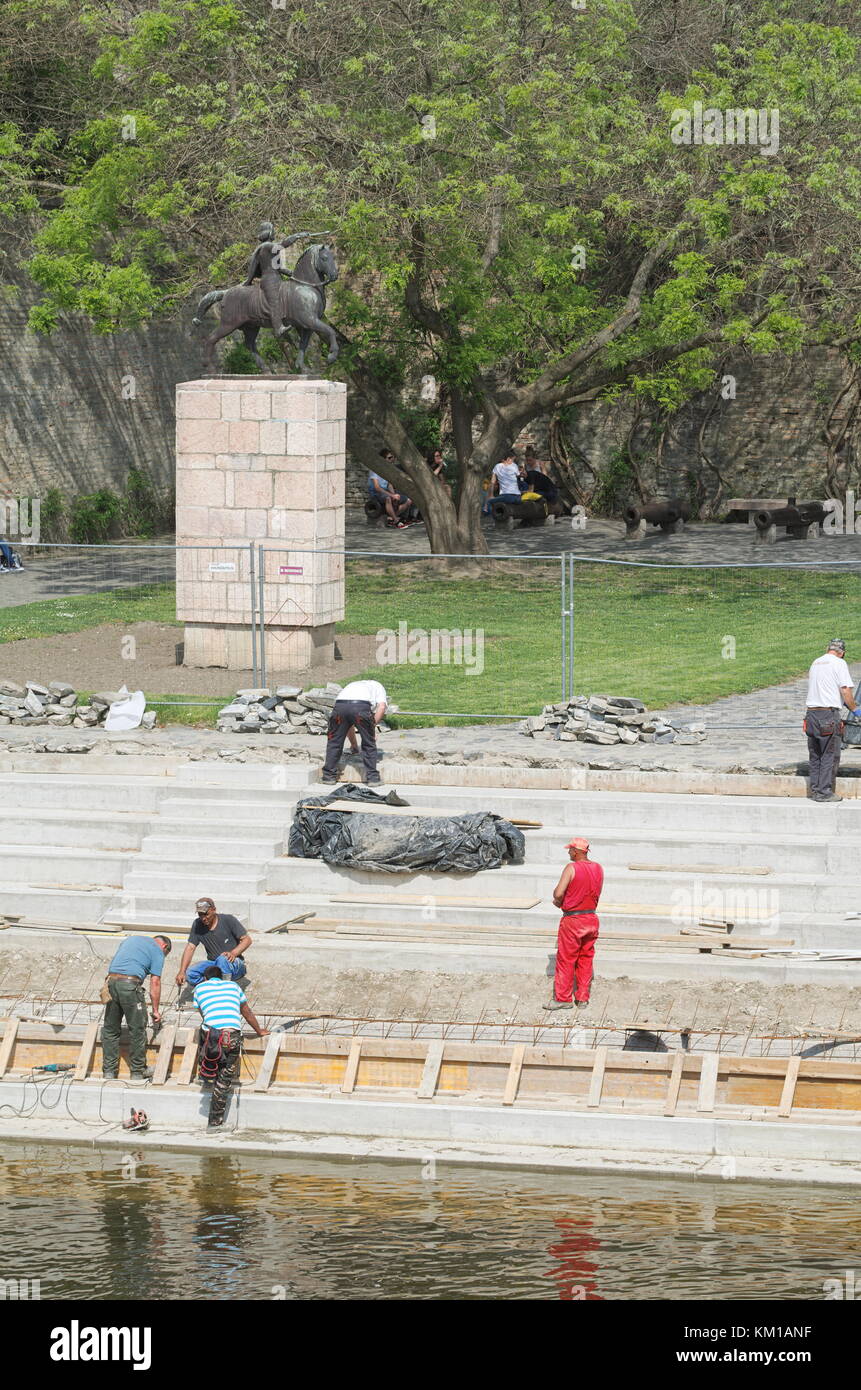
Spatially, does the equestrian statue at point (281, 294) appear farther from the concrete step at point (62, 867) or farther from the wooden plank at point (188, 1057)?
the wooden plank at point (188, 1057)

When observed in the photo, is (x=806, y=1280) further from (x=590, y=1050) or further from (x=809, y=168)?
(x=809, y=168)

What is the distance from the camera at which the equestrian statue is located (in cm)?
2497

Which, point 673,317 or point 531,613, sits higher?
point 673,317

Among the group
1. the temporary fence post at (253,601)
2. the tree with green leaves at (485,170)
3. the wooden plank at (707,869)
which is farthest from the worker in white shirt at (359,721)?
the tree with green leaves at (485,170)

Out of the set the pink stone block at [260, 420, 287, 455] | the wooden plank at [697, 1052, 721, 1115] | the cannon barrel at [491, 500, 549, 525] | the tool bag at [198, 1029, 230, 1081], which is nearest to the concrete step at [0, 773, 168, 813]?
the tool bag at [198, 1029, 230, 1081]

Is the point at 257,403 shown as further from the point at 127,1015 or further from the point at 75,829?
the point at 127,1015

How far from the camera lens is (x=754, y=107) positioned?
29.7 m

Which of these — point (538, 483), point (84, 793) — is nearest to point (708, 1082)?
point (84, 793)

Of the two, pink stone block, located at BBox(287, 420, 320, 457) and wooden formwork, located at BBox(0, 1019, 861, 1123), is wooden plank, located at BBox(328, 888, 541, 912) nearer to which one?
wooden formwork, located at BBox(0, 1019, 861, 1123)

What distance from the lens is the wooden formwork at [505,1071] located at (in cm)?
1469

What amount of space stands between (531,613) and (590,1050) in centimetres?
1409
